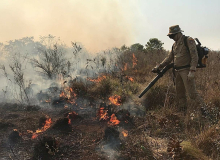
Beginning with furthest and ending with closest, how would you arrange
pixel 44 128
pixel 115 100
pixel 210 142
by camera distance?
1. pixel 115 100
2. pixel 44 128
3. pixel 210 142

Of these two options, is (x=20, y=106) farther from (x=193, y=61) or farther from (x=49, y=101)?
(x=193, y=61)

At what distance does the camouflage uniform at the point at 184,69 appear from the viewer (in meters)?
4.13

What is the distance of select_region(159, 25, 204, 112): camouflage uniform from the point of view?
4133 mm

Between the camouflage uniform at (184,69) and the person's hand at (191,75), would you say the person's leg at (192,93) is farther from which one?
the person's hand at (191,75)

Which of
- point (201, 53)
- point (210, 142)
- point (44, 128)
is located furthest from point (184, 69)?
point (44, 128)

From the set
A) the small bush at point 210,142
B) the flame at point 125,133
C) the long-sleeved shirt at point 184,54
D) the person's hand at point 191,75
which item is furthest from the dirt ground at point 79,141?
the long-sleeved shirt at point 184,54

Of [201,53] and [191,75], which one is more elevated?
[201,53]

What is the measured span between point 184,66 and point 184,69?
0.26 ft

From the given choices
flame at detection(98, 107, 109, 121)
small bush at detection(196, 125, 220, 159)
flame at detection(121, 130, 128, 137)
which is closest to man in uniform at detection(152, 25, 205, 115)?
small bush at detection(196, 125, 220, 159)

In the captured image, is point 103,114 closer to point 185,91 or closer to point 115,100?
point 115,100

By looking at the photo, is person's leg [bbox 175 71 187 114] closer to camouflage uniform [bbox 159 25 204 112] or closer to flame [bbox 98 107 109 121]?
camouflage uniform [bbox 159 25 204 112]

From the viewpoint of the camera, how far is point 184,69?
4.45m

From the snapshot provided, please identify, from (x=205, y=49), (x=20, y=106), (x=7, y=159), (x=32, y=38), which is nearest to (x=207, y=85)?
(x=205, y=49)

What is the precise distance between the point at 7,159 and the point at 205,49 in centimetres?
487
